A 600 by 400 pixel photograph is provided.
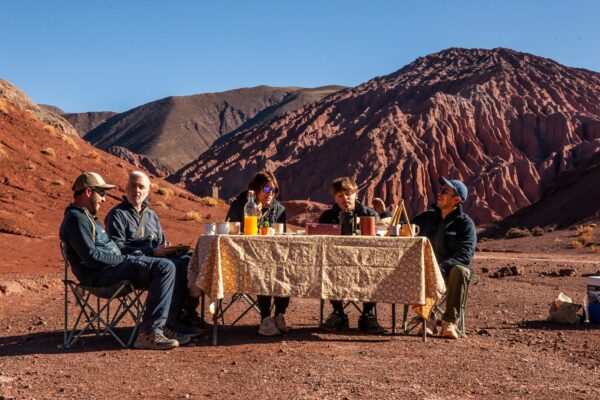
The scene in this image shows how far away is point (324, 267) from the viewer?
5875 mm

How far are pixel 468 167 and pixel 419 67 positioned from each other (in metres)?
48.1

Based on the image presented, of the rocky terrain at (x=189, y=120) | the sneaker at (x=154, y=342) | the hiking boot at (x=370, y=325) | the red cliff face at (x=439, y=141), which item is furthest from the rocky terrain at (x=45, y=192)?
the rocky terrain at (x=189, y=120)

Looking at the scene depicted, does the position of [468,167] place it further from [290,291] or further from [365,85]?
[290,291]

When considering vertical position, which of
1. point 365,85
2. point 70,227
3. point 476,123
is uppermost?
point 365,85

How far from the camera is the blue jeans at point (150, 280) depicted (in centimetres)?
568

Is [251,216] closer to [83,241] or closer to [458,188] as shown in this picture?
[83,241]

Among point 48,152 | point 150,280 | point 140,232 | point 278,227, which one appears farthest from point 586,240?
point 150,280

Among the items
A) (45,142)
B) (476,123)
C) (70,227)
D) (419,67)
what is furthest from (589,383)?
(419,67)

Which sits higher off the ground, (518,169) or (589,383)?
(518,169)

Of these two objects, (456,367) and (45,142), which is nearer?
(456,367)

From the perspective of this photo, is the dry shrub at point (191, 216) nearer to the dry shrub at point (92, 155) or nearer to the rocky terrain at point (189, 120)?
the dry shrub at point (92, 155)

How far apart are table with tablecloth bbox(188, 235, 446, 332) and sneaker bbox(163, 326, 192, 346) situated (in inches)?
18.3

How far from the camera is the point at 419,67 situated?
347 feet

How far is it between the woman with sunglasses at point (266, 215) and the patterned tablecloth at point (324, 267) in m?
0.58
